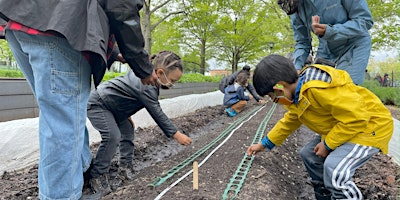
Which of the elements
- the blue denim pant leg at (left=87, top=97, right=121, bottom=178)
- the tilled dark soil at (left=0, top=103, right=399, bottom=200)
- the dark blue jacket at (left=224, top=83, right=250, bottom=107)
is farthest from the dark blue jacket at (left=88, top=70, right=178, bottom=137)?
the dark blue jacket at (left=224, top=83, right=250, bottom=107)

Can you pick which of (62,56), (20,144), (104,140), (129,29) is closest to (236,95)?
(20,144)

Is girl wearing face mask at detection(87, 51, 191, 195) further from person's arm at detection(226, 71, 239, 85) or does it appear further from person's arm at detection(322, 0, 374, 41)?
person's arm at detection(226, 71, 239, 85)

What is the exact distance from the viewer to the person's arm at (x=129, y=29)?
1.54 m

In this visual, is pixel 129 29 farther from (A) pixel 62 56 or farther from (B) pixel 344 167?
(B) pixel 344 167

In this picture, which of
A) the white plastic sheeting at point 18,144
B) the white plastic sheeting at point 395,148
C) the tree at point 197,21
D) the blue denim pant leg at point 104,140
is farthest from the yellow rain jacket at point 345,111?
the tree at point 197,21

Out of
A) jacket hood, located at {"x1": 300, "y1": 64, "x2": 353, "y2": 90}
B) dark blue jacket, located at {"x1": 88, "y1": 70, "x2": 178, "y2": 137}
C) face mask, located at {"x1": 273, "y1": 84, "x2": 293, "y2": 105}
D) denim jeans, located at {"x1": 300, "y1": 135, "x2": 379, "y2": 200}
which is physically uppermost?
jacket hood, located at {"x1": 300, "y1": 64, "x2": 353, "y2": 90}

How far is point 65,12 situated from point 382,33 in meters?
12.5

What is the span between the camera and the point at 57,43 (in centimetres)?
150

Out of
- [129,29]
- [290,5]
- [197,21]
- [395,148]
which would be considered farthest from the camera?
[197,21]

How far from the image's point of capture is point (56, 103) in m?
1.48

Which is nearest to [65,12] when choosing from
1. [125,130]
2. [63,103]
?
[63,103]

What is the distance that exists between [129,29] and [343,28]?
1.51m

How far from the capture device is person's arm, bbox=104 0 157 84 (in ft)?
5.05

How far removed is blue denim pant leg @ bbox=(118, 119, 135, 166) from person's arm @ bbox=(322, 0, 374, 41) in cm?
204
